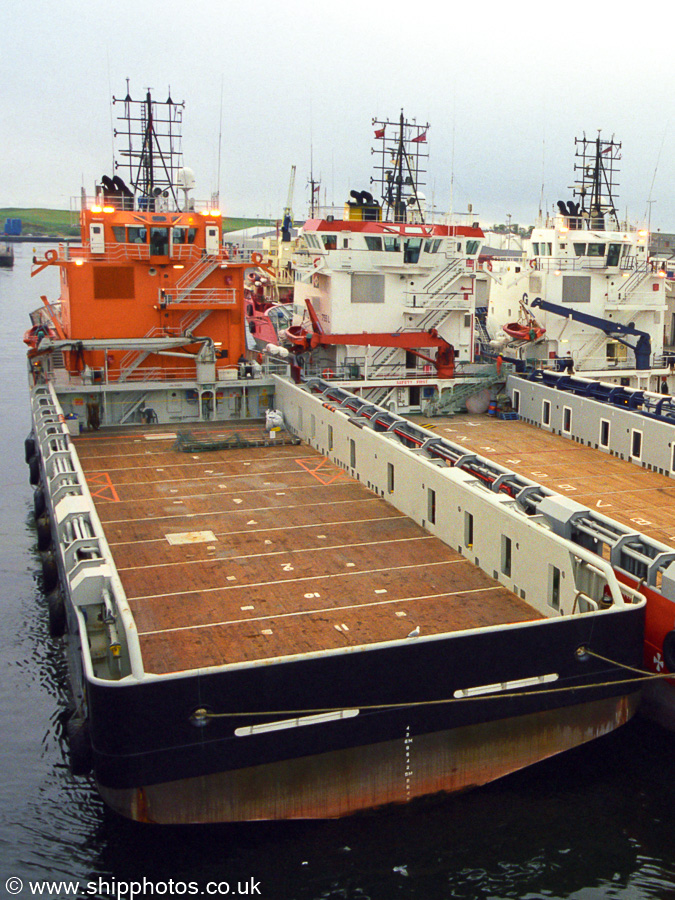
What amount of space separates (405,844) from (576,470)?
1253 cm

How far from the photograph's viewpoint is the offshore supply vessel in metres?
11.3

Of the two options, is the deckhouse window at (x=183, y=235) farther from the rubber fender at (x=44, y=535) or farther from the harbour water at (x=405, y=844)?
the harbour water at (x=405, y=844)

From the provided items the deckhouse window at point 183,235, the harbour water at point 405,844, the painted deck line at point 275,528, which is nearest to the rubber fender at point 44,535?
the painted deck line at point 275,528

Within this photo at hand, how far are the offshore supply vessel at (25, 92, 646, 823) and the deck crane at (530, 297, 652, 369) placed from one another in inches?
429

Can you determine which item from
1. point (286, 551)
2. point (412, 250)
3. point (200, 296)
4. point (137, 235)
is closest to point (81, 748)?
point (286, 551)

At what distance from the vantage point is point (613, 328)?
107 ft

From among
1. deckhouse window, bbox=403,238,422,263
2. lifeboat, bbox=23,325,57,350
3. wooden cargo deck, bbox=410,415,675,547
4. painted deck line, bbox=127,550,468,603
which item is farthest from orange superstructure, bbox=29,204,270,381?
painted deck line, bbox=127,550,468,603

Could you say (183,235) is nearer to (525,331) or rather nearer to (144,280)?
(144,280)

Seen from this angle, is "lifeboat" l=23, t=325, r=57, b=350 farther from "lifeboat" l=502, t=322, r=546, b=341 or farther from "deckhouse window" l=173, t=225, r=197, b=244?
"lifeboat" l=502, t=322, r=546, b=341

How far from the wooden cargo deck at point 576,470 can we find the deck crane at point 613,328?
5.35m

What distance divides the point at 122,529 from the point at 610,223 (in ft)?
84.0

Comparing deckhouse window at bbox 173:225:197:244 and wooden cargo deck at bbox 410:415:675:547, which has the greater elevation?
deckhouse window at bbox 173:225:197:244

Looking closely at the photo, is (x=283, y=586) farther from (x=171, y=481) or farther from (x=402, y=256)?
(x=402, y=256)

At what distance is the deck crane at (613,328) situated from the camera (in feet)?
106
